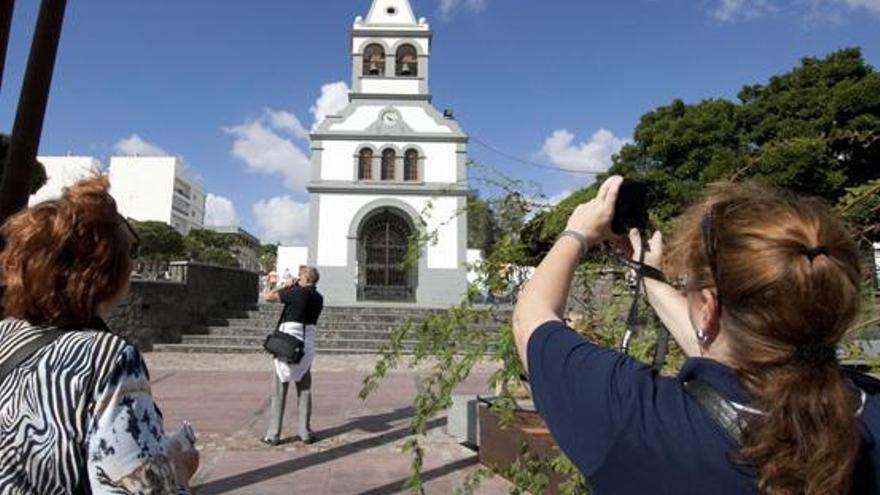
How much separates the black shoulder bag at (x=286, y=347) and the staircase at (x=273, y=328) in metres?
7.66

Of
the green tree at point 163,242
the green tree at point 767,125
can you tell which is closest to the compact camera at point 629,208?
the green tree at point 767,125

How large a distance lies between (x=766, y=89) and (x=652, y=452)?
25.1 metres

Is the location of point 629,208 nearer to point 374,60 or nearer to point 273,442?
point 273,442

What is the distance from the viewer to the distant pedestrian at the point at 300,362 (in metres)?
6.35

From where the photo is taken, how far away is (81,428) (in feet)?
4.84

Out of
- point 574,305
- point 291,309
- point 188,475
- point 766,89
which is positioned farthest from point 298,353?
point 766,89

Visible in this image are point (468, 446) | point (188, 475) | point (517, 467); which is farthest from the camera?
point (468, 446)

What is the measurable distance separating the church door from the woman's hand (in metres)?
23.2

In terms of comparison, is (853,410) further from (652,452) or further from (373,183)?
(373,183)

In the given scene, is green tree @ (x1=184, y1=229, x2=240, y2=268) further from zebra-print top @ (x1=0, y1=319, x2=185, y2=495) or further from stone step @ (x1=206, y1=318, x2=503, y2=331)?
zebra-print top @ (x1=0, y1=319, x2=185, y2=495)

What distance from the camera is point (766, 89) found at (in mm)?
23062

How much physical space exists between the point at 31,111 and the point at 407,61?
985 inches

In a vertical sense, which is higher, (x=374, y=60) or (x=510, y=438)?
(x=374, y=60)

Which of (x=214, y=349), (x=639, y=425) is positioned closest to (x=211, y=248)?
(x=214, y=349)
